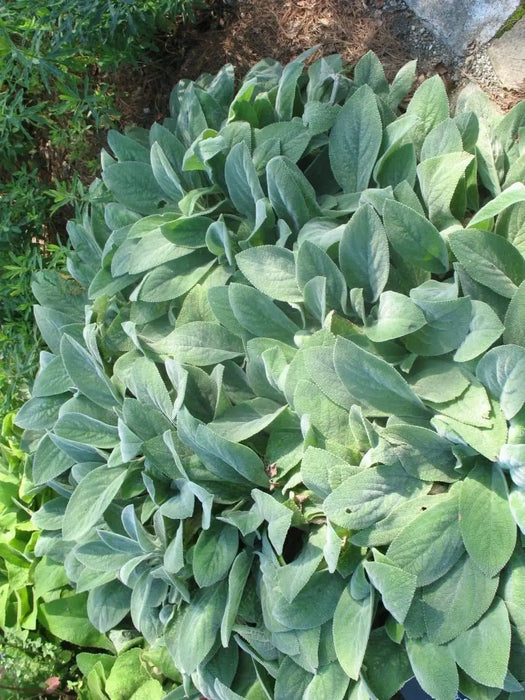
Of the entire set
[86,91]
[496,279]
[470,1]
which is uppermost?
[470,1]

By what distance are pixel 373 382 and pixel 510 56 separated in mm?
1498

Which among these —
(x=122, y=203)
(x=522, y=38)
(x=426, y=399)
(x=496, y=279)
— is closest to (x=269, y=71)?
(x=122, y=203)

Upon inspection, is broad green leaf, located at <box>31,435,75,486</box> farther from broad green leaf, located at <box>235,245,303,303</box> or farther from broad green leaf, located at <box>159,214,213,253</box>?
broad green leaf, located at <box>235,245,303,303</box>

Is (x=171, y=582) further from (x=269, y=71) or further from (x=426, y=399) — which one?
(x=269, y=71)

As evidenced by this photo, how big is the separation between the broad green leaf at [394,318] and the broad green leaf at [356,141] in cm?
48

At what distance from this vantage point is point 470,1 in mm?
2414

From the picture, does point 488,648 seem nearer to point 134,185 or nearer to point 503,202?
point 503,202

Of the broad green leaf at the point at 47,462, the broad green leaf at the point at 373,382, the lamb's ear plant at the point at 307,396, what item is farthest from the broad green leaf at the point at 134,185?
the broad green leaf at the point at 373,382

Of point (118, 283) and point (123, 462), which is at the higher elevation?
point (118, 283)

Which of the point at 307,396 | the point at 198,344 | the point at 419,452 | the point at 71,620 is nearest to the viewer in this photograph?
the point at 419,452

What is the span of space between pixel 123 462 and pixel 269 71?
59.2 inches

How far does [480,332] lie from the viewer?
1.60 m

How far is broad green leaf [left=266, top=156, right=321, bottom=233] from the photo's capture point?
187 centimetres

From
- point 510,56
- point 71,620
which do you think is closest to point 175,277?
point 510,56
